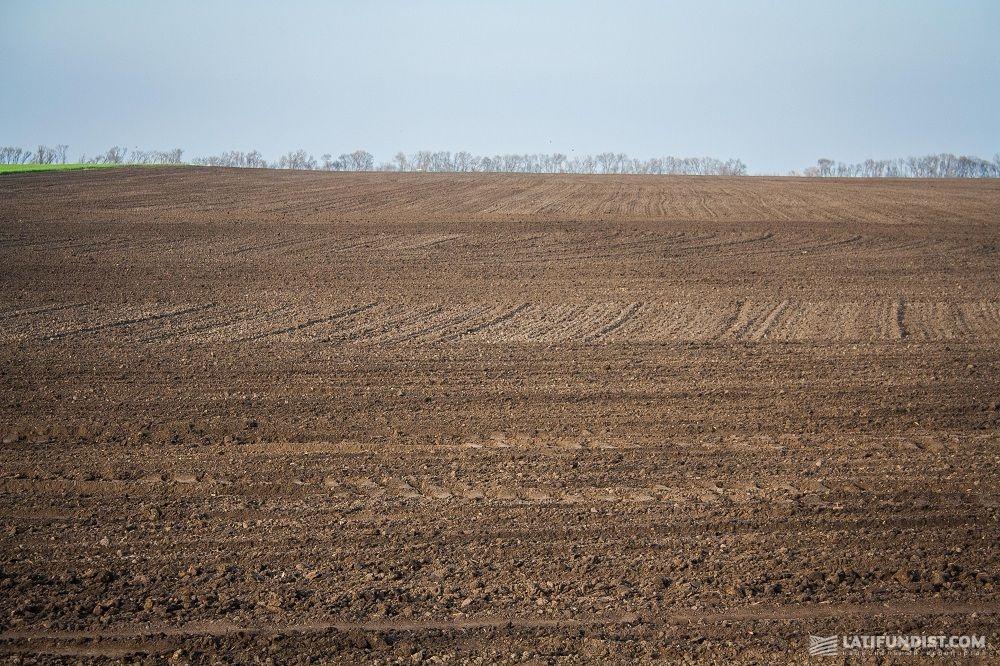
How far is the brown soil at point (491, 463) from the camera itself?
427cm

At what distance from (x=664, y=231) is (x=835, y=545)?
57.9 feet

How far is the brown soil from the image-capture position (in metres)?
4.27

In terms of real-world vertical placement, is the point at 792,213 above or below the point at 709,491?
above

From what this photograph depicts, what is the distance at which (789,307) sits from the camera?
12.8m

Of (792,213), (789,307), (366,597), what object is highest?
(792,213)

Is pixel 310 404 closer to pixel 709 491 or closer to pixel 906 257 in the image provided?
pixel 709 491

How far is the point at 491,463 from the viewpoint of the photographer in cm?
633

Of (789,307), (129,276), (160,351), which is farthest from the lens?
(129,276)

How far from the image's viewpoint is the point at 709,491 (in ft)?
19.1

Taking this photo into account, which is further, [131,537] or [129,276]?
[129,276]

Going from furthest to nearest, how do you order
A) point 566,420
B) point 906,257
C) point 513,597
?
point 906,257 → point 566,420 → point 513,597

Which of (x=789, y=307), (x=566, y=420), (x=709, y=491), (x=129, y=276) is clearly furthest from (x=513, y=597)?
(x=129, y=276)

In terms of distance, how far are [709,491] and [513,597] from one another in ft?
6.52

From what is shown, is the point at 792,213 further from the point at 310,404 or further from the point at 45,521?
the point at 45,521
